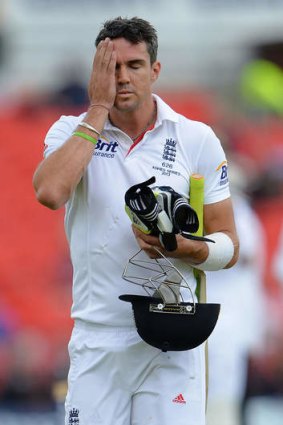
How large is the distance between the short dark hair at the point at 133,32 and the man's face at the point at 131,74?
0.02 metres

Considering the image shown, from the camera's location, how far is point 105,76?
3.96m

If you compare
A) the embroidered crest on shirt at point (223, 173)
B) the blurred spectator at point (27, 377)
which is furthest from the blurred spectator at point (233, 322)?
the embroidered crest on shirt at point (223, 173)

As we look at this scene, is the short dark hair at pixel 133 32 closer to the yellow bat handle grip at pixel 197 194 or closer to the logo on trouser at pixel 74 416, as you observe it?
the yellow bat handle grip at pixel 197 194

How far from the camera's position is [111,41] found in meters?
4.02

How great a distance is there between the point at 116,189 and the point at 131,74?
1.39 ft

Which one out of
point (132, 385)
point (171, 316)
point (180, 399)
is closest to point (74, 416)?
point (132, 385)

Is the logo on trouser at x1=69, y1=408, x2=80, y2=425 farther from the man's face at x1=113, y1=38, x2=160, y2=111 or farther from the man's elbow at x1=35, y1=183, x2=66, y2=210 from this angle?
the man's face at x1=113, y1=38, x2=160, y2=111

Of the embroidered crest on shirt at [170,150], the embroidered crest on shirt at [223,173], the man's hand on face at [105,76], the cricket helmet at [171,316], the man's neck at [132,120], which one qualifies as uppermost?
the man's hand on face at [105,76]

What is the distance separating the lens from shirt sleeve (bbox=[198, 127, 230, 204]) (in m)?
4.12

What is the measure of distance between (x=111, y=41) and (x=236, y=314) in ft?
10.7

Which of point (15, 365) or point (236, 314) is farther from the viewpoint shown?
point (15, 365)

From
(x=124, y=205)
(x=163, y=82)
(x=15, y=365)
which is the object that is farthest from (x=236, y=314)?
(x=163, y=82)

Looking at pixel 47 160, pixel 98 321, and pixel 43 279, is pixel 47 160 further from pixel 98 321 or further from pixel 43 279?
pixel 43 279

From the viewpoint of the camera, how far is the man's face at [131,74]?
13.2 ft
